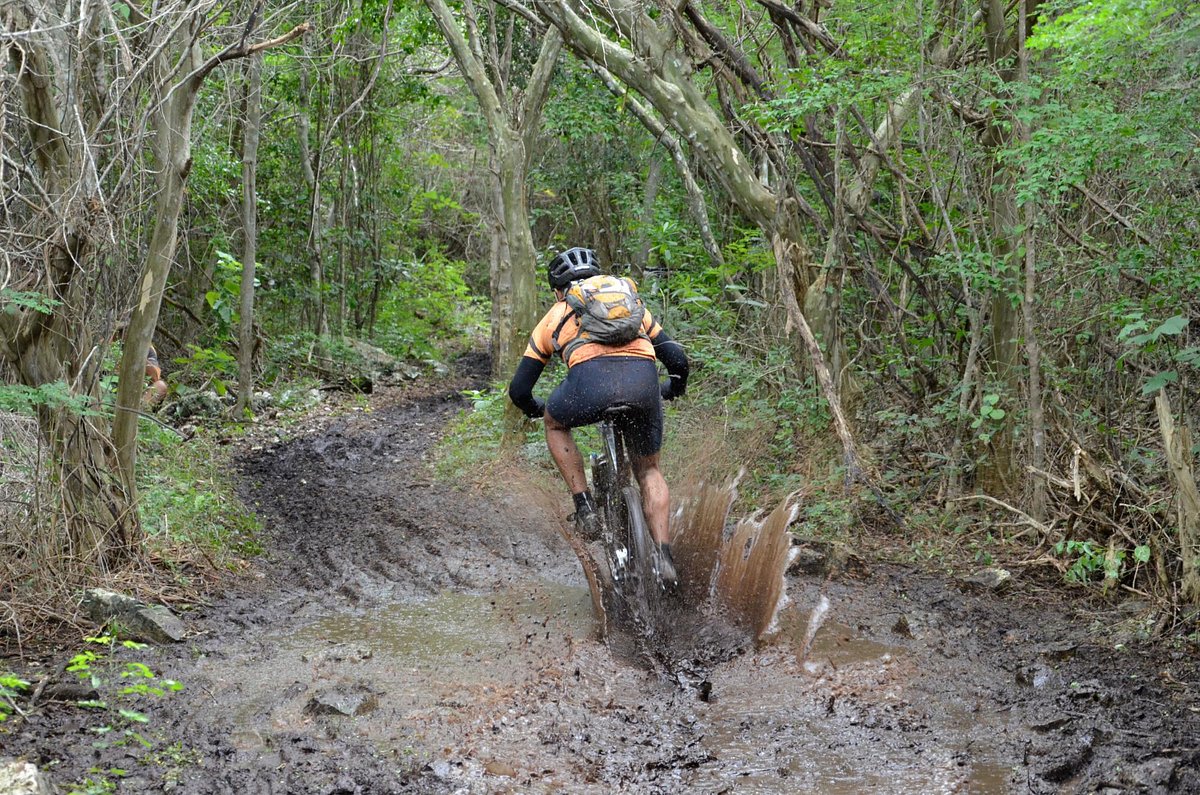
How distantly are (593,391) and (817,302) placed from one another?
342 centimetres

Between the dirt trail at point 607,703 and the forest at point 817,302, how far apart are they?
146 mm

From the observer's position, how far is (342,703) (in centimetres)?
466

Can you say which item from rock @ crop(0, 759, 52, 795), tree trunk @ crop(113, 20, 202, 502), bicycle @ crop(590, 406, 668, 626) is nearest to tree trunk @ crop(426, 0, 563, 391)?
tree trunk @ crop(113, 20, 202, 502)

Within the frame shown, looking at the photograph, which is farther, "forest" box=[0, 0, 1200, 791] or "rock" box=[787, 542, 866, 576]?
"rock" box=[787, 542, 866, 576]

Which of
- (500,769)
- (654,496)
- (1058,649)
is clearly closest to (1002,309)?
(1058,649)

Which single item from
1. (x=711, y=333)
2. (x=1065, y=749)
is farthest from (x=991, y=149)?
(x=1065, y=749)

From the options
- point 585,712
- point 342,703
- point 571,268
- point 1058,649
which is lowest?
point 1058,649

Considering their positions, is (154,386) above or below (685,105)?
below

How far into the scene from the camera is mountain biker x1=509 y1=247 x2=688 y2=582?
591 cm

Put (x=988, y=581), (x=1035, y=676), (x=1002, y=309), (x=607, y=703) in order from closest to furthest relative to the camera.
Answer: (x=607, y=703) < (x=1035, y=676) < (x=988, y=581) < (x=1002, y=309)

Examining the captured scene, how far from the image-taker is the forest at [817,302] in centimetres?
581

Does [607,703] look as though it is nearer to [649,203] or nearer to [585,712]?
[585,712]

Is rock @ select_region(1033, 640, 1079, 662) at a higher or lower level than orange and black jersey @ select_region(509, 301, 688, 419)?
lower

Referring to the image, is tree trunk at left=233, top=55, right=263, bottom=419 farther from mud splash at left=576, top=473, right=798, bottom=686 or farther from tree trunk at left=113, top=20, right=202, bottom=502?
mud splash at left=576, top=473, right=798, bottom=686
